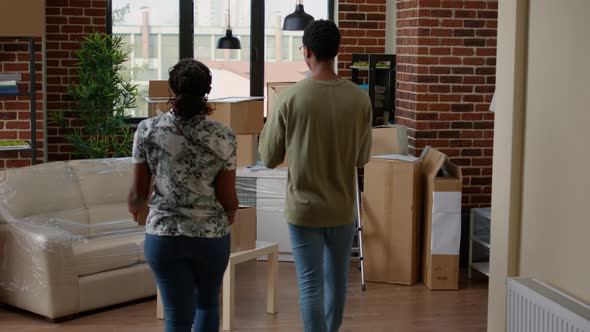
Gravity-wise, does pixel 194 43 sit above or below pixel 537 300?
above

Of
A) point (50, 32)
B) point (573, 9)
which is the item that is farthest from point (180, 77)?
point (50, 32)

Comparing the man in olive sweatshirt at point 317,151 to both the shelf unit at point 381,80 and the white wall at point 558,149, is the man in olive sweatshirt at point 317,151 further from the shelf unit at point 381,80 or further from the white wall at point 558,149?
the shelf unit at point 381,80

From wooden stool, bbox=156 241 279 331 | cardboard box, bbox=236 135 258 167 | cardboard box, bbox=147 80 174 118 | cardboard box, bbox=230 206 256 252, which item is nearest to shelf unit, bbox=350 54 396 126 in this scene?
cardboard box, bbox=236 135 258 167

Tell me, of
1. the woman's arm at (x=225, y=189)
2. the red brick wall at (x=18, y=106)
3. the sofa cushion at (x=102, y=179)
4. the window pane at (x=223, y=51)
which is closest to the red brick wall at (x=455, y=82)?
the window pane at (x=223, y=51)

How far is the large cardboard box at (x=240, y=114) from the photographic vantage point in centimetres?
707

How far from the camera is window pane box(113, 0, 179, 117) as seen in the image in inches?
318

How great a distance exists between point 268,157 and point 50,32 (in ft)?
14.1

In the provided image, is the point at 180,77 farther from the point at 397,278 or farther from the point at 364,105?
the point at 397,278

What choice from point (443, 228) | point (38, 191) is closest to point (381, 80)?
point (443, 228)

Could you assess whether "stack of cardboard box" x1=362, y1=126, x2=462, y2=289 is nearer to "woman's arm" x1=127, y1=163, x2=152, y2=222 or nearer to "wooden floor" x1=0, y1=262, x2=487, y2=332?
"wooden floor" x1=0, y1=262, x2=487, y2=332

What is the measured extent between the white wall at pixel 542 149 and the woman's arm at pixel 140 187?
176 cm

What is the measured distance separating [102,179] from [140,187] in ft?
9.16

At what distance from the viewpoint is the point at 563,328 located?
3.81m

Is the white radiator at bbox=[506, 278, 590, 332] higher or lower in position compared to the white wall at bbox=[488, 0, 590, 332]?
lower
